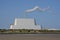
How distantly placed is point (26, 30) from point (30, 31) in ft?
5.96

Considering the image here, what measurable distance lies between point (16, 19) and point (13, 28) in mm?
4567

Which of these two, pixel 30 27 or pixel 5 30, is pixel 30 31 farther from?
pixel 5 30

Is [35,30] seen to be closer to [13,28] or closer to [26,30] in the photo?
[26,30]

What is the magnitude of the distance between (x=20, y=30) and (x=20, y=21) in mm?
4317

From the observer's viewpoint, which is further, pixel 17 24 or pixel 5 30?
pixel 5 30

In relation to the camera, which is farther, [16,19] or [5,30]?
[5,30]

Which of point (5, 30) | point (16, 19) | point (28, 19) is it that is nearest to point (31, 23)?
point (28, 19)

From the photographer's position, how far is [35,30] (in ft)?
237

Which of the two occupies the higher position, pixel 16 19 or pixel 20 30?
pixel 16 19

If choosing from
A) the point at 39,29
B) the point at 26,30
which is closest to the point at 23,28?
the point at 26,30

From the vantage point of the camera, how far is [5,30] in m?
75.1

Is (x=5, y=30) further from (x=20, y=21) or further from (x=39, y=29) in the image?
(x=39, y=29)

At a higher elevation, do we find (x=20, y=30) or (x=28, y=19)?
(x=28, y=19)

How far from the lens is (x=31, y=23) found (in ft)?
230
